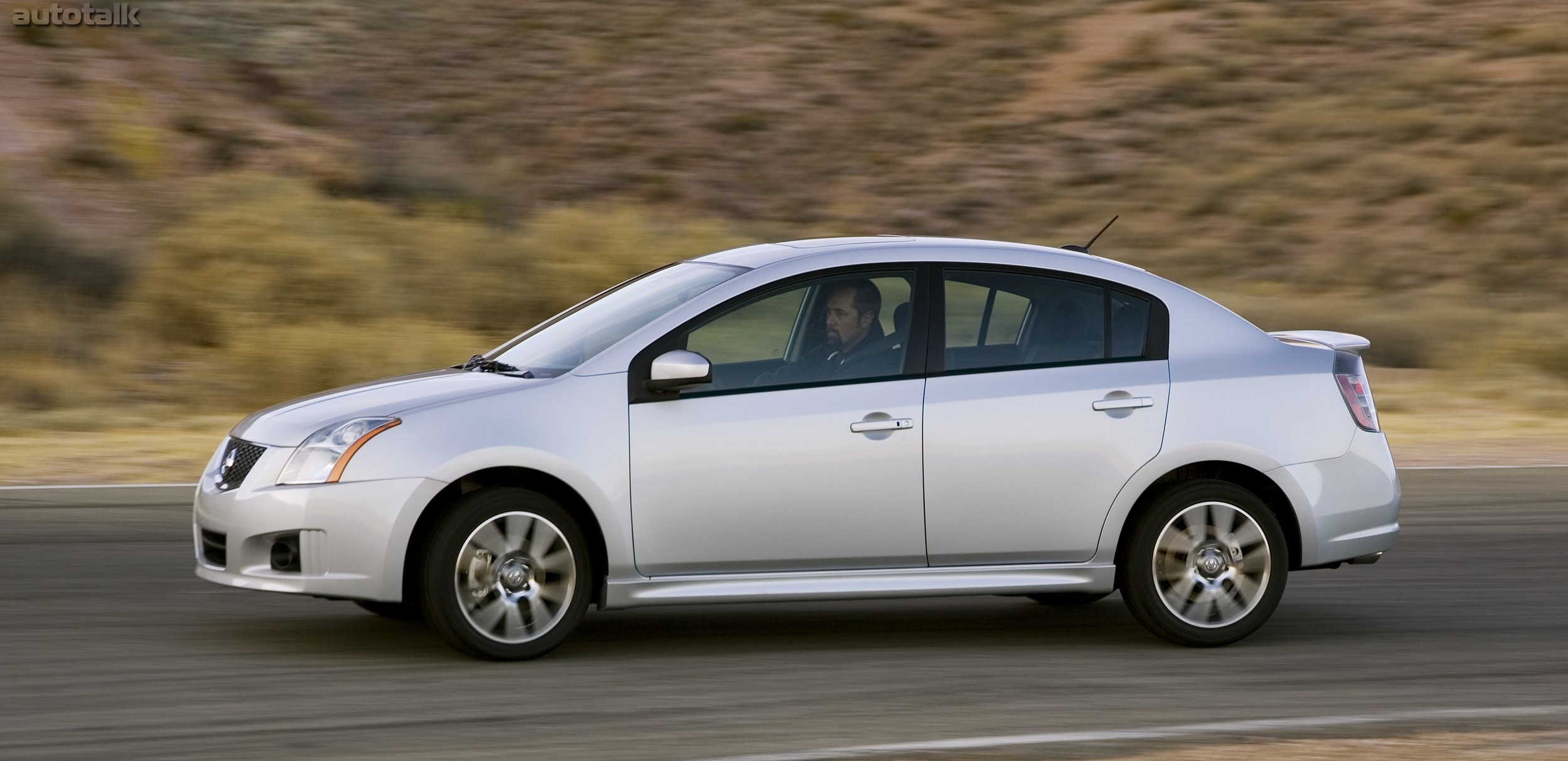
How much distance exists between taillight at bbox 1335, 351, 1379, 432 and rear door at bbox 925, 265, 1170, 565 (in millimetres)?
779

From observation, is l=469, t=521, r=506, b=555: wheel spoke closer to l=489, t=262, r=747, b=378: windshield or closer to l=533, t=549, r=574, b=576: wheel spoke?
l=533, t=549, r=574, b=576: wheel spoke

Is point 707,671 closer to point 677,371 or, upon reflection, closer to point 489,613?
point 489,613

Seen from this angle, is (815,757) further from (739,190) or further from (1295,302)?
(739,190)

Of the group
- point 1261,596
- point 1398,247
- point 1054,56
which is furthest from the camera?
point 1054,56

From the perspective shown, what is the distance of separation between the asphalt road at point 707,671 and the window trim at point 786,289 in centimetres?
104

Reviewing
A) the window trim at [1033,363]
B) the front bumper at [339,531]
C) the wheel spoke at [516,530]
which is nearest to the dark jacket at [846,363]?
the window trim at [1033,363]

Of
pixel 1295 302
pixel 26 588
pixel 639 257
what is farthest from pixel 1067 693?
pixel 1295 302

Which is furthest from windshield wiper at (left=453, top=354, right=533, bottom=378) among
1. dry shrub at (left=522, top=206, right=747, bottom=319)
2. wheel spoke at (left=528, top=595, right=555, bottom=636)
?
dry shrub at (left=522, top=206, right=747, bottom=319)

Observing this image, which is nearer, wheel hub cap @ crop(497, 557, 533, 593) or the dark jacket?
wheel hub cap @ crop(497, 557, 533, 593)

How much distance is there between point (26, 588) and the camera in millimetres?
8805

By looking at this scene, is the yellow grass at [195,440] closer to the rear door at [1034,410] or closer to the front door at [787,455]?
the front door at [787,455]

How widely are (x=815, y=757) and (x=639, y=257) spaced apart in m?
19.9

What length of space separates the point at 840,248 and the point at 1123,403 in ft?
4.18

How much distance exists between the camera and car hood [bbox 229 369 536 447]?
7176 millimetres
